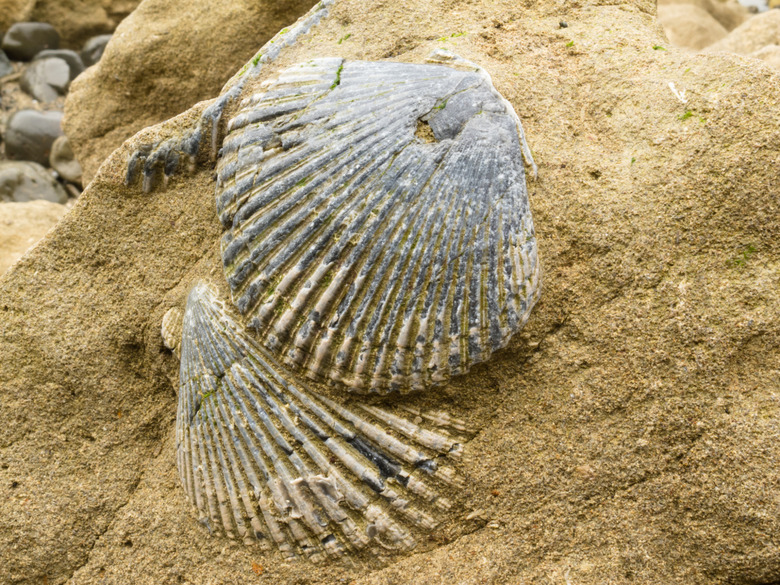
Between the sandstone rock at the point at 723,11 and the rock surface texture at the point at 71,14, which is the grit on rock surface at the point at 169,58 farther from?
the sandstone rock at the point at 723,11

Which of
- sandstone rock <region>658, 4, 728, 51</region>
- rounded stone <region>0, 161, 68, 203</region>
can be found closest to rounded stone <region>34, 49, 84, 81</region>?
rounded stone <region>0, 161, 68, 203</region>

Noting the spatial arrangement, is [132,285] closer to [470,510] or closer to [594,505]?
[470,510]

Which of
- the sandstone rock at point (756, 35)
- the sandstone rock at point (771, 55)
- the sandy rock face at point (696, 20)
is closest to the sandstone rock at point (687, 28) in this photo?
the sandy rock face at point (696, 20)

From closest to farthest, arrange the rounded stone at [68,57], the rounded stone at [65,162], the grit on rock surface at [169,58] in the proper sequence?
1. the grit on rock surface at [169,58]
2. the rounded stone at [65,162]
3. the rounded stone at [68,57]

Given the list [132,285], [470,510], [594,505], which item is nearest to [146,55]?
[132,285]

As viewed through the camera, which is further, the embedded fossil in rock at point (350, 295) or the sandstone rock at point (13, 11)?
the sandstone rock at point (13, 11)

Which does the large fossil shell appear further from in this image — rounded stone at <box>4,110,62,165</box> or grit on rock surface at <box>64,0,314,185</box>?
rounded stone at <box>4,110,62,165</box>
